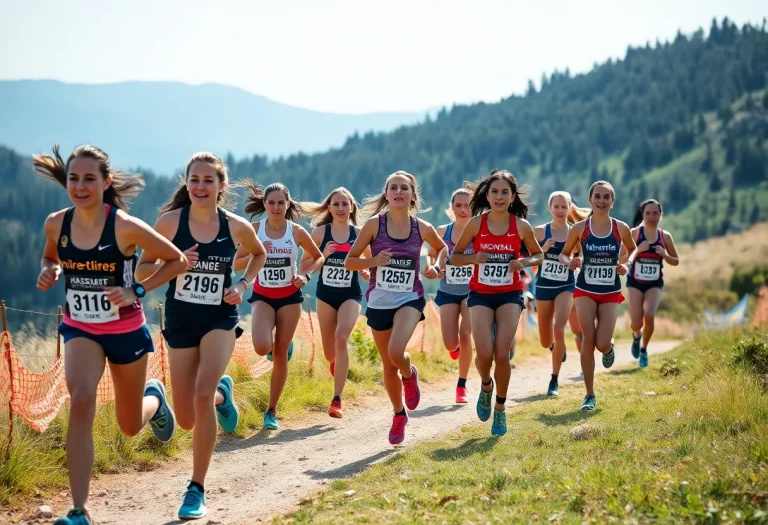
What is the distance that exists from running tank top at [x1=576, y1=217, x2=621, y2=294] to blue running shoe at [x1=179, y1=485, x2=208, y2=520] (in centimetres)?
506

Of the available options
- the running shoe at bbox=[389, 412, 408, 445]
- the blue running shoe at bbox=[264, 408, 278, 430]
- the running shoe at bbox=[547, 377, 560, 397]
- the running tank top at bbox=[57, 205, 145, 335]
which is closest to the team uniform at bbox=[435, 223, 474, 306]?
the running shoe at bbox=[547, 377, 560, 397]

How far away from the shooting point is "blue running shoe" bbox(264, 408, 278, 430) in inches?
352

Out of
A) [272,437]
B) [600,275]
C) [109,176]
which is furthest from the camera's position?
[600,275]

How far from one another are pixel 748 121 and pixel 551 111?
2133 inches

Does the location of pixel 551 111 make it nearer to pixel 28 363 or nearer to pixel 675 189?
pixel 675 189

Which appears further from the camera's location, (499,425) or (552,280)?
(552,280)

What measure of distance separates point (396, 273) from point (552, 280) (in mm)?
3653

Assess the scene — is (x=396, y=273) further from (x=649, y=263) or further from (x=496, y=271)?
(x=649, y=263)

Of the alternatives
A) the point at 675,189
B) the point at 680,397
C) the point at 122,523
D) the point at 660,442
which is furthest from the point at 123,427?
the point at 675,189

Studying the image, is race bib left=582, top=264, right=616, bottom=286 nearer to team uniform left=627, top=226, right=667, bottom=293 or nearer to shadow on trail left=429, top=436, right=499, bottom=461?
shadow on trail left=429, top=436, right=499, bottom=461

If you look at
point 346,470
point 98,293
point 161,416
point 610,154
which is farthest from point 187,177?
point 610,154

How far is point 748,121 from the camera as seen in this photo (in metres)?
140

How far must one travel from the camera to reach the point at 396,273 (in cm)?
772

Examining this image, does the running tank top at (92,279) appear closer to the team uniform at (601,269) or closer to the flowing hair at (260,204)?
the flowing hair at (260,204)
